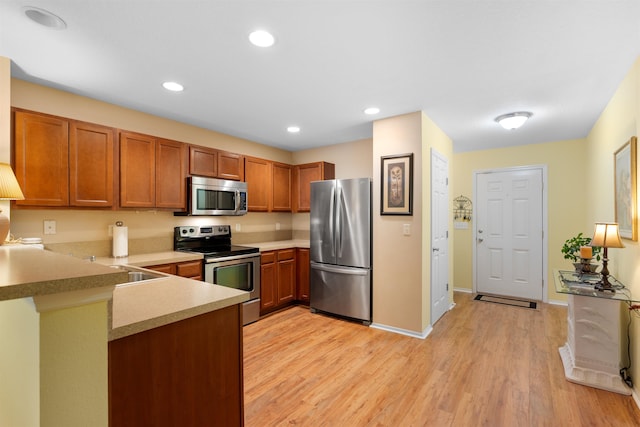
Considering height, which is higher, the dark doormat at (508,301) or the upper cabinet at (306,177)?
the upper cabinet at (306,177)

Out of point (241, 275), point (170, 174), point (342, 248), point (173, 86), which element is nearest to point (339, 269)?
point (342, 248)

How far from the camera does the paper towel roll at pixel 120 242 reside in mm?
2965

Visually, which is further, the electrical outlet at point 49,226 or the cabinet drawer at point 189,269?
the cabinet drawer at point 189,269

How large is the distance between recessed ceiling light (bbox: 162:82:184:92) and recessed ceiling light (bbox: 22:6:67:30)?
796 millimetres

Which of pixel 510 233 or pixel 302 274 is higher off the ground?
pixel 510 233

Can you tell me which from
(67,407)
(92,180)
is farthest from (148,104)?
(67,407)

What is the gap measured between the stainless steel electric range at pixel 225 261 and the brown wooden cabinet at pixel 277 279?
132 mm

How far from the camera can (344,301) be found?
3.71 m

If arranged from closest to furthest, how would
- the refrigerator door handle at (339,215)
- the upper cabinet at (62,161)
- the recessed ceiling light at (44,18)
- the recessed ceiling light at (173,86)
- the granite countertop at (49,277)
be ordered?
the granite countertop at (49,277), the recessed ceiling light at (44,18), the upper cabinet at (62,161), the recessed ceiling light at (173,86), the refrigerator door handle at (339,215)

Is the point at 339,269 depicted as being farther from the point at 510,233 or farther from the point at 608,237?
the point at 510,233

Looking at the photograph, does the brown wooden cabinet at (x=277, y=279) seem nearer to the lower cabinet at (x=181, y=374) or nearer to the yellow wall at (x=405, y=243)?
the yellow wall at (x=405, y=243)

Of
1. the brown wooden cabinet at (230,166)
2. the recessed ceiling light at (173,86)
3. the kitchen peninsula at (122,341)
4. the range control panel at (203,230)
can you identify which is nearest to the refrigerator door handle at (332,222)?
the brown wooden cabinet at (230,166)

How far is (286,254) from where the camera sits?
4.21 metres

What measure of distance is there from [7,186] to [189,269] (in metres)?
1.52
